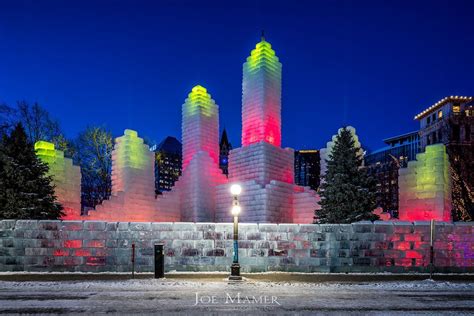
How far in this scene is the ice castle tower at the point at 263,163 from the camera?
1313 inches

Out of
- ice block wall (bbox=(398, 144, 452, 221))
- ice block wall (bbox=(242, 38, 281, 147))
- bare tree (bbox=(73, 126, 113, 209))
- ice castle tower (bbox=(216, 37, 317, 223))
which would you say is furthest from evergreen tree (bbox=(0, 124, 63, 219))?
ice block wall (bbox=(398, 144, 452, 221))

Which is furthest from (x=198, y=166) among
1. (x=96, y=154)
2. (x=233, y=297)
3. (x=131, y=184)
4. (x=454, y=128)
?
(x=454, y=128)

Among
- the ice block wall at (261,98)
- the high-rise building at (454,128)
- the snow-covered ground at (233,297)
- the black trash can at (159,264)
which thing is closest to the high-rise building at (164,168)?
the ice block wall at (261,98)

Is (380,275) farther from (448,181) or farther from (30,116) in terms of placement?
(30,116)

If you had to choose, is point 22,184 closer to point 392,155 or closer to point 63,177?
point 63,177

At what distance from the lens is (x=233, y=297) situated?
33.8ft

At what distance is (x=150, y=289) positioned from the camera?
11773 mm

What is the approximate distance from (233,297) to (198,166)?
1147 inches

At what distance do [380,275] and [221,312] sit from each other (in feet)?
29.5

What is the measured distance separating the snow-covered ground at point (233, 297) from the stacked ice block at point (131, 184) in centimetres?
2200

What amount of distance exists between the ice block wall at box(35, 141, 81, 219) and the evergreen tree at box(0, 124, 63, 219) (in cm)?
318

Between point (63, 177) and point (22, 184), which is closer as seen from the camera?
point (22, 184)

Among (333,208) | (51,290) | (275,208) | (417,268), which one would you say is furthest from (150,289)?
(275,208)

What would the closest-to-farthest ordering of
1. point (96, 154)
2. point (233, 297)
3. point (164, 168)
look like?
point (233, 297), point (96, 154), point (164, 168)
